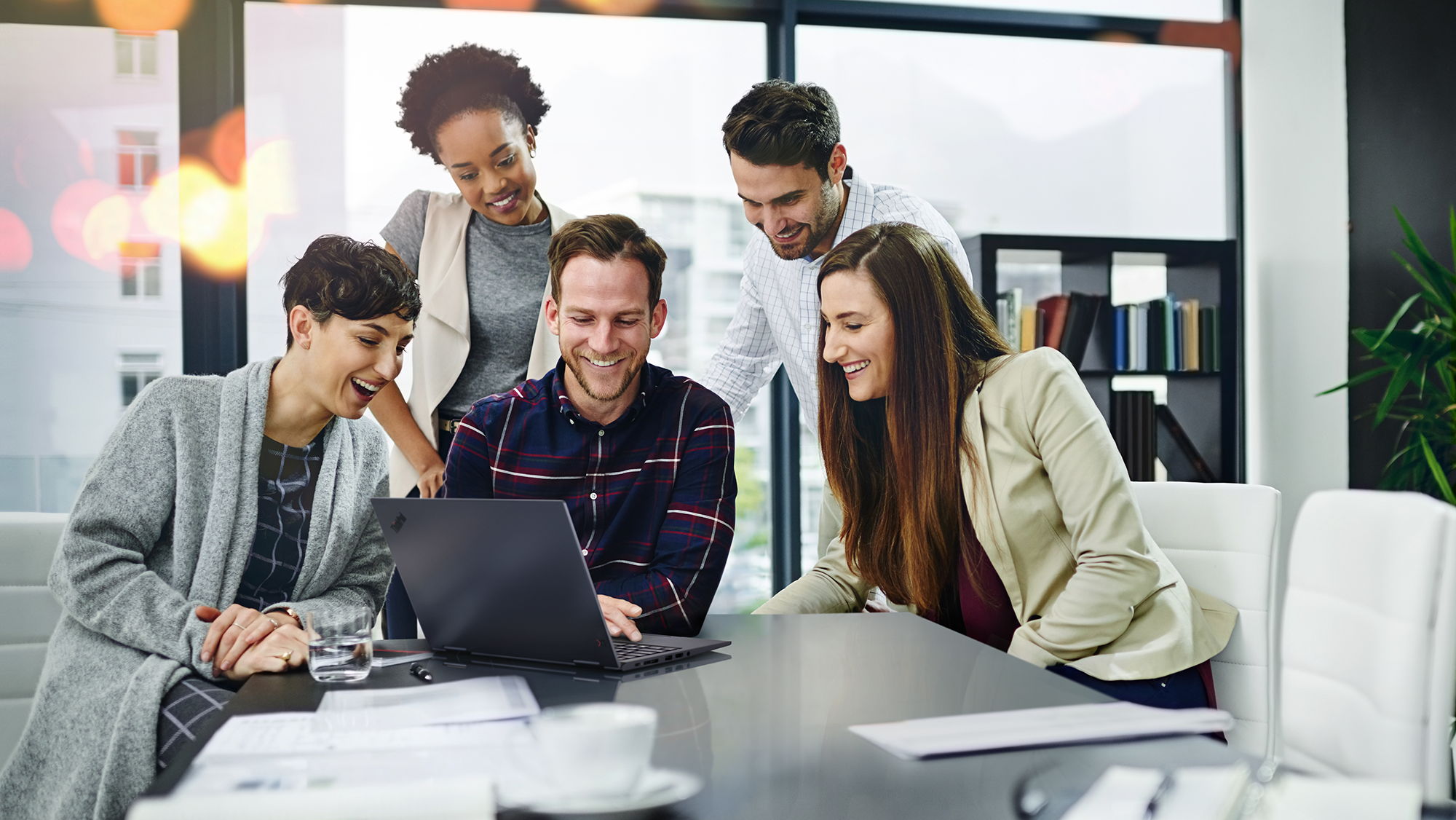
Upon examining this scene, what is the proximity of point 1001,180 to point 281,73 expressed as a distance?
7.46ft

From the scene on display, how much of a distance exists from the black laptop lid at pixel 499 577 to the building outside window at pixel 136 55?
7.85 feet

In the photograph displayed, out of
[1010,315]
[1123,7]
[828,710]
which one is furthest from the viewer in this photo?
[1123,7]

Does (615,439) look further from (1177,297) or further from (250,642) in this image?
(1177,297)

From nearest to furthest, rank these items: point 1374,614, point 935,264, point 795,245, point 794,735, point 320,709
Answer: point 794,735
point 320,709
point 1374,614
point 935,264
point 795,245

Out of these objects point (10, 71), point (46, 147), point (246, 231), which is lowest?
point (246, 231)

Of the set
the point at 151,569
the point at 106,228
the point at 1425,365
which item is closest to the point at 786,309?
the point at 1425,365

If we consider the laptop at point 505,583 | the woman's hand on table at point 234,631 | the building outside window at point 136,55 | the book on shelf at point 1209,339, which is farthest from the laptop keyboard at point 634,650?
the book on shelf at point 1209,339

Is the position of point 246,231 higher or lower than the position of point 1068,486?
higher

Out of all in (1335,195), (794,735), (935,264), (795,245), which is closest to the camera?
(794,735)

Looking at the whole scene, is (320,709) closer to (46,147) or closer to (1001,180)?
(46,147)

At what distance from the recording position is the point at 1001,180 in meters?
3.58

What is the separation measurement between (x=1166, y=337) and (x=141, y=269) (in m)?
3.12

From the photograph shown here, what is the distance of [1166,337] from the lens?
3.46 metres

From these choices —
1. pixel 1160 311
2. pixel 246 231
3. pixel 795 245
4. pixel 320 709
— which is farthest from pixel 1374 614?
pixel 246 231
